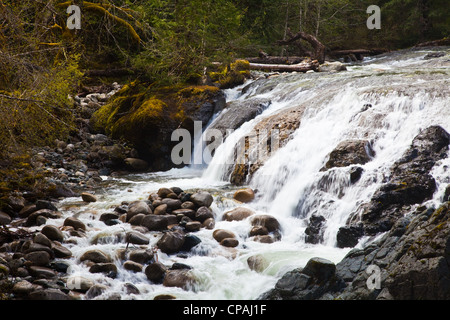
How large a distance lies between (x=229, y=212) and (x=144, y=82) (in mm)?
6961

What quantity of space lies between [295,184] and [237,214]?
1228 mm

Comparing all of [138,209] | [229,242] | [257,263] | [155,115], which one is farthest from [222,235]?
[155,115]

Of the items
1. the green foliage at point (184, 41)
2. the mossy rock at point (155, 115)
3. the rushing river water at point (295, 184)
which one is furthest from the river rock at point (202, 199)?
Result: the green foliage at point (184, 41)

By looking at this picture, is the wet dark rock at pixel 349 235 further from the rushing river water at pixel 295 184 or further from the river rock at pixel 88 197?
the river rock at pixel 88 197

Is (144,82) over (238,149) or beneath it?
over

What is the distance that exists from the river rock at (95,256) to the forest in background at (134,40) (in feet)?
4.93

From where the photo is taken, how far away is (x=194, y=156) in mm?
10508

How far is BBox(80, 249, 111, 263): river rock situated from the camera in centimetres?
500

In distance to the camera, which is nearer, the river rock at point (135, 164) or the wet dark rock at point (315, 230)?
the wet dark rock at point (315, 230)

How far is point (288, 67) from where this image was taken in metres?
14.9

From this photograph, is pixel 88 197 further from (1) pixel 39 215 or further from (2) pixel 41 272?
(2) pixel 41 272

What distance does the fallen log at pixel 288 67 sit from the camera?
574 inches

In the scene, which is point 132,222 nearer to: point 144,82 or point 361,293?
point 361,293
